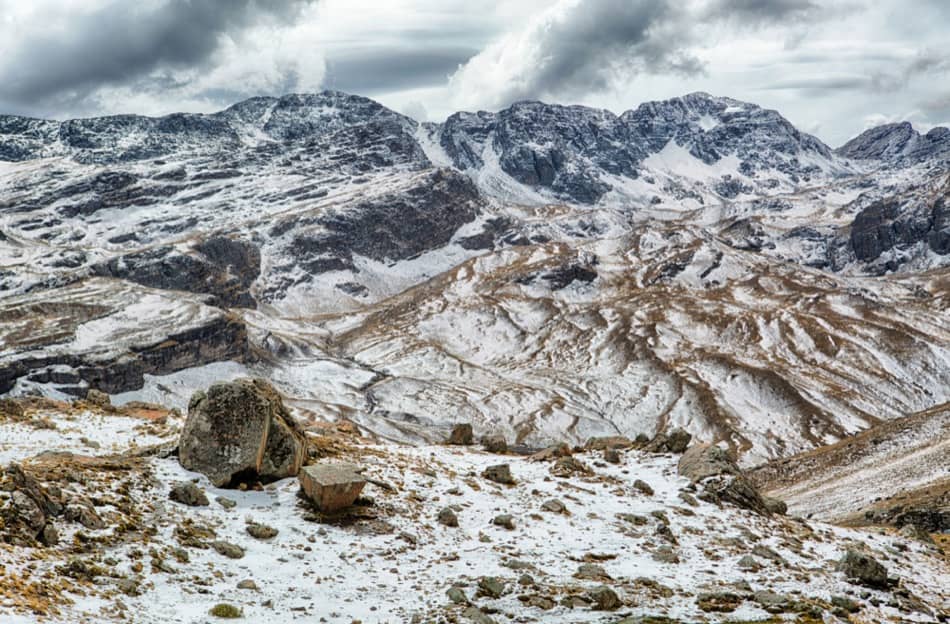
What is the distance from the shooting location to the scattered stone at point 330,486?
25000 millimetres

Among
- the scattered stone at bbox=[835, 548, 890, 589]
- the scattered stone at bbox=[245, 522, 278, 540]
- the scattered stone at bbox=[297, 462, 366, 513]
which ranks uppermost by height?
the scattered stone at bbox=[297, 462, 366, 513]

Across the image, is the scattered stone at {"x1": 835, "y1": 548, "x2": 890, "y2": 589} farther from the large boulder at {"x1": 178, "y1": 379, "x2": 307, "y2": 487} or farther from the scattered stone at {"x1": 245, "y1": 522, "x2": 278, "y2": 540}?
the large boulder at {"x1": 178, "y1": 379, "x2": 307, "y2": 487}

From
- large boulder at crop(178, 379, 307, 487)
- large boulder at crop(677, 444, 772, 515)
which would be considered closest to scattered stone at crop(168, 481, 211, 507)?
large boulder at crop(178, 379, 307, 487)

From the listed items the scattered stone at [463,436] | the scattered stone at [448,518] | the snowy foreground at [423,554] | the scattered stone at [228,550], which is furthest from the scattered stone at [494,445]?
the scattered stone at [228,550]

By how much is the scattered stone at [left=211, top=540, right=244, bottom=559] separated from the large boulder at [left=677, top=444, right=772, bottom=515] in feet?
65.9

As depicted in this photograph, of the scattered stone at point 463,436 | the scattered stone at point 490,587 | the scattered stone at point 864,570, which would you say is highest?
the scattered stone at point 490,587

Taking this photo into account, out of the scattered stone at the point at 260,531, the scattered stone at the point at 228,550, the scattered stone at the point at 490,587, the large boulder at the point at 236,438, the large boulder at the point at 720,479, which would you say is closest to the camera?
the scattered stone at the point at 490,587

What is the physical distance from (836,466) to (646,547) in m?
48.9

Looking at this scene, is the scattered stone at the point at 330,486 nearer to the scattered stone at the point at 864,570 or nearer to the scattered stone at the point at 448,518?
the scattered stone at the point at 448,518

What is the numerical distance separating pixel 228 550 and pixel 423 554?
6562 millimetres

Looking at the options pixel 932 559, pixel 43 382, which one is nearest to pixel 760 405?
pixel 932 559

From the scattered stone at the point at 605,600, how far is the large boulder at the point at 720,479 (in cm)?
1224

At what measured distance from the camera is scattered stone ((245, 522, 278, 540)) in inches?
893

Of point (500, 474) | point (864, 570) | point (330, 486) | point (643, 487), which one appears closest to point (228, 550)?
point (330, 486)
